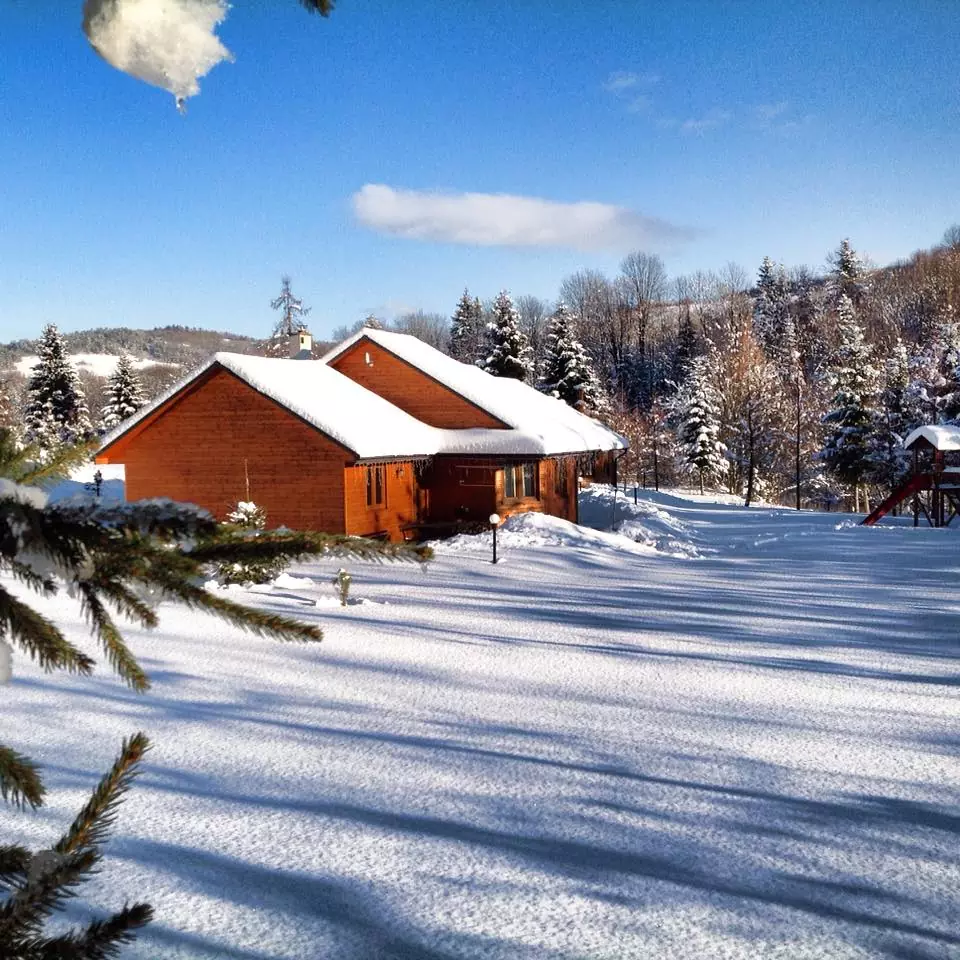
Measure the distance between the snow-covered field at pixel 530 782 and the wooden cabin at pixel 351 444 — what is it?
8.60m

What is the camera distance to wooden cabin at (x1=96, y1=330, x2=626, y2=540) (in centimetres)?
2289

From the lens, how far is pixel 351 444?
22094 mm

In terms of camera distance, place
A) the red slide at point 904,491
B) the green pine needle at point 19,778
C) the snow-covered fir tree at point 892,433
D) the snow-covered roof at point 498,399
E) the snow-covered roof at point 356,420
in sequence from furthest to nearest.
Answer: the snow-covered fir tree at point 892,433, the red slide at point 904,491, the snow-covered roof at point 498,399, the snow-covered roof at point 356,420, the green pine needle at point 19,778

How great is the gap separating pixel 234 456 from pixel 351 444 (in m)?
3.87

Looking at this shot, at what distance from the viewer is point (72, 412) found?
52.6 m

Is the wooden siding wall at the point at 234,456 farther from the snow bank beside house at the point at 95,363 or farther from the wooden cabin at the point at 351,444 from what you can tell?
the snow bank beside house at the point at 95,363

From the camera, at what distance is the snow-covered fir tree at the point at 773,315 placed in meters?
76.4

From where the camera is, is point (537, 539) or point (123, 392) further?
point (123, 392)

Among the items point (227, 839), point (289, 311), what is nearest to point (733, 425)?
point (289, 311)

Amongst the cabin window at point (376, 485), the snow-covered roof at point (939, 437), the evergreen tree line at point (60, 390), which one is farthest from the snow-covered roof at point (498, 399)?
the evergreen tree line at point (60, 390)

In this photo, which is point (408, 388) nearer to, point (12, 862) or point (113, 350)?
point (12, 862)

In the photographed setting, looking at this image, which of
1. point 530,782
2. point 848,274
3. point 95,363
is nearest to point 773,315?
point 848,274

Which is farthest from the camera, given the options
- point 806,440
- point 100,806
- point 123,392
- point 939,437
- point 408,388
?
point 123,392

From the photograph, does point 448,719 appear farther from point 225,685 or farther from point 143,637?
point 143,637
